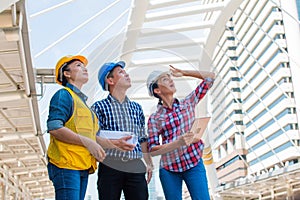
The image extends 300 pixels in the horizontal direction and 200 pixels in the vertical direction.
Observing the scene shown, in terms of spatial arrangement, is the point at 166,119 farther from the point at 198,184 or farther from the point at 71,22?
the point at 71,22

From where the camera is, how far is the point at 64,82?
7.50 ft

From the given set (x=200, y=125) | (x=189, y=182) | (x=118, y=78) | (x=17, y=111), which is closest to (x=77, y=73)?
(x=118, y=78)

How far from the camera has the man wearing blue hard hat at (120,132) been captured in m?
2.02

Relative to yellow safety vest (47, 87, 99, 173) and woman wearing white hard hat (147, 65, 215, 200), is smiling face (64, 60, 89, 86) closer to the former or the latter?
yellow safety vest (47, 87, 99, 173)

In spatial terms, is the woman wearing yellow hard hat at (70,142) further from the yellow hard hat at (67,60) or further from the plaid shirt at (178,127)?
the plaid shirt at (178,127)

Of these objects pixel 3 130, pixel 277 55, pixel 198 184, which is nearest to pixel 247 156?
pixel 277 55

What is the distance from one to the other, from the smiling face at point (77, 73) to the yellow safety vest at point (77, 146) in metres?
0.12

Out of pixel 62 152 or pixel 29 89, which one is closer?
pixel 62 152

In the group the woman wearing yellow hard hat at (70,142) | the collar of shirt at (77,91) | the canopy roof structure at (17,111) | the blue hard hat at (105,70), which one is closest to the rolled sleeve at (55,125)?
the woman wearing yellow hard hat at (70,142)

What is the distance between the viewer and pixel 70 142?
1.97 metres

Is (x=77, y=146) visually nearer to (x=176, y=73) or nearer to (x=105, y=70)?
(x=105, y=70)

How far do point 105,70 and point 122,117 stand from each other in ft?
0.76

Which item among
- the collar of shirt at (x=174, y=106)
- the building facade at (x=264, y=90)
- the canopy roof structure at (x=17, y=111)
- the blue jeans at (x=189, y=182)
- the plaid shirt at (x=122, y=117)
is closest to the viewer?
the plaid shirt at (x=122, y=117)

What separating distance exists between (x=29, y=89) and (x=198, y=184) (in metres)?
5.10
